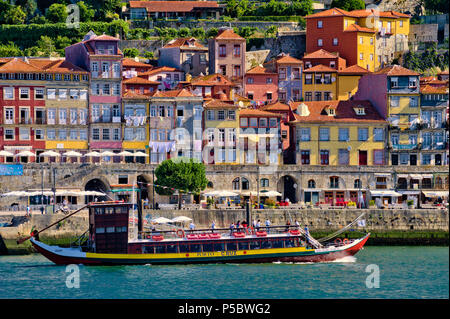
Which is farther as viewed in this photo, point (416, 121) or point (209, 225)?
point (416, 121)

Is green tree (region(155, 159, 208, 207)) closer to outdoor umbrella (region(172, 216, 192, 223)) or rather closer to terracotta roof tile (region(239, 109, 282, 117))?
outdoor umbrella (region(172, 216, 192, 223))

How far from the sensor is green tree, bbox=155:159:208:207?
70938 millimetres

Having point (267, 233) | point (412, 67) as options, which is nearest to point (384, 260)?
point (267, 233)

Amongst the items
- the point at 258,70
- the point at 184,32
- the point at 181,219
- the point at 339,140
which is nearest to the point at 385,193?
the point at 339,140

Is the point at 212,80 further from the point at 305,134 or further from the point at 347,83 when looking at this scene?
the point at 347,83

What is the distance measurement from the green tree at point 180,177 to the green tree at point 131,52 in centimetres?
2606

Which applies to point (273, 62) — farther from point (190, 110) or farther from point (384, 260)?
point (384, 260)

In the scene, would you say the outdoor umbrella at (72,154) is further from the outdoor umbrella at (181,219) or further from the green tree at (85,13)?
the green tree at (85,13)

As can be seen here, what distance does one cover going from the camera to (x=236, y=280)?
49094 mm

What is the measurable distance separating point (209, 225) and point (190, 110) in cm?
1456

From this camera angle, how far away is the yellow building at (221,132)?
77938 mm

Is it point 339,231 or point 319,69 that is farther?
point 319,69

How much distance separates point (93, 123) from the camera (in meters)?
78.4

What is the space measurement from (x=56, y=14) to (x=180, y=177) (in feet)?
129
